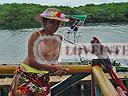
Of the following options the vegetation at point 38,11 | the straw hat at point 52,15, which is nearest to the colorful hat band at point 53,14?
the straw hat at point 52,15

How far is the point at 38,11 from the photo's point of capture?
7381cm

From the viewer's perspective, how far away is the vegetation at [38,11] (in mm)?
77250

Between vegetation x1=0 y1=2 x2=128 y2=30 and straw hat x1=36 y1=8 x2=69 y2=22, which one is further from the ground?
straw hat x1=36 y1=8 x2=69 y2=22

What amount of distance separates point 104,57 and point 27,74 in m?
1.06

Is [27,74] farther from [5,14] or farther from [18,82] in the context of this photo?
[5,14]

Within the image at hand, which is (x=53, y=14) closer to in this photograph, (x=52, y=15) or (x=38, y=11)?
(x=52, y=15)

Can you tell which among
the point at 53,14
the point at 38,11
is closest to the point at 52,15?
the point at 53,14

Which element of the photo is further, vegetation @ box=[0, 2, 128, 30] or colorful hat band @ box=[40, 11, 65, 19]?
vegetation @ box=[0, 2, 128, 30]

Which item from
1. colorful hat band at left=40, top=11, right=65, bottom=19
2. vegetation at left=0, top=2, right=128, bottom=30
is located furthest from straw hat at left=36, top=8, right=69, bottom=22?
vegetation at left=0, top=2, right=128, bottom=30

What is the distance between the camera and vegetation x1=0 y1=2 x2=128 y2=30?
3041 inches

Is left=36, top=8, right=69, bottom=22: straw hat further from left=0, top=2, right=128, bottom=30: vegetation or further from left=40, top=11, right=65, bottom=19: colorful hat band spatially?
left=0, top=2, right=128, bottom=30: vegetation

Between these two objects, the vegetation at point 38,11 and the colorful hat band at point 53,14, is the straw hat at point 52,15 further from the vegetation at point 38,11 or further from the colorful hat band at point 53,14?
the vegetation at point 38,11

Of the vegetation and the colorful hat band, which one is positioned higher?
the colorful hat band

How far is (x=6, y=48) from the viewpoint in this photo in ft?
162
